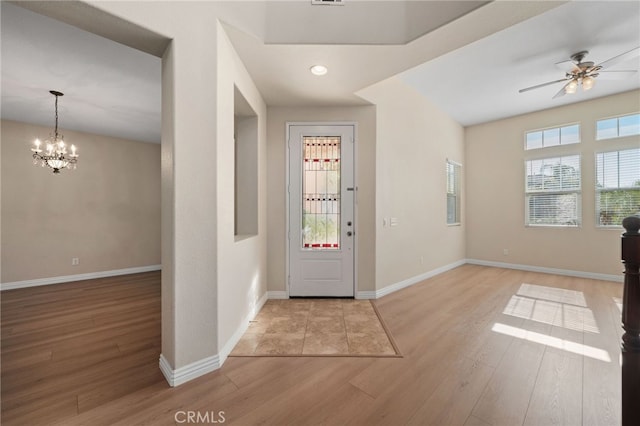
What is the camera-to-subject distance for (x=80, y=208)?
4988 mm

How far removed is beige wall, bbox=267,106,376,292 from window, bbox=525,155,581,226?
3784 mm

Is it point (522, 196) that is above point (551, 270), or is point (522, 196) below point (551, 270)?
above

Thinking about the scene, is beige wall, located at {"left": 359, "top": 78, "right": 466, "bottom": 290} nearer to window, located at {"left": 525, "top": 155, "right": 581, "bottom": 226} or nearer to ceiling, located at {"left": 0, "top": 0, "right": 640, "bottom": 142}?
ceiling, located at {"left": 0, "top": 0, "right": 640, "bottom": 142}

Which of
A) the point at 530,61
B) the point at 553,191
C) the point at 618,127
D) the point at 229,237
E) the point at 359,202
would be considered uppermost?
the point at 530,61

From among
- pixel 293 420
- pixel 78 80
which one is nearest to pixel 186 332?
pixel 293 420

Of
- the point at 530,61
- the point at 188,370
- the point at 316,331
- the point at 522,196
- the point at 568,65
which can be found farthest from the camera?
the point at 522,196

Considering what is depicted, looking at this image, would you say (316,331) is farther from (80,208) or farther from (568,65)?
(80,208)

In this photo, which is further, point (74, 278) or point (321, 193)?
point (74, 278)

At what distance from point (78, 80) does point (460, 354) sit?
4.96m

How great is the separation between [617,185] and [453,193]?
96.2 inches

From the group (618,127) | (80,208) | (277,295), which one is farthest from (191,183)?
(618,127)

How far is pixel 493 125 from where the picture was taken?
568 centimetres

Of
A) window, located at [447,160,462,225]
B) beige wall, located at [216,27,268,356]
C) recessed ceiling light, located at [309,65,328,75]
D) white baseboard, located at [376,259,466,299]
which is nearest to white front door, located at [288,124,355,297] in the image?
white baseboard, located at [376,259,466,299]

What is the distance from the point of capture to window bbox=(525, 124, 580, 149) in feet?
15.7
